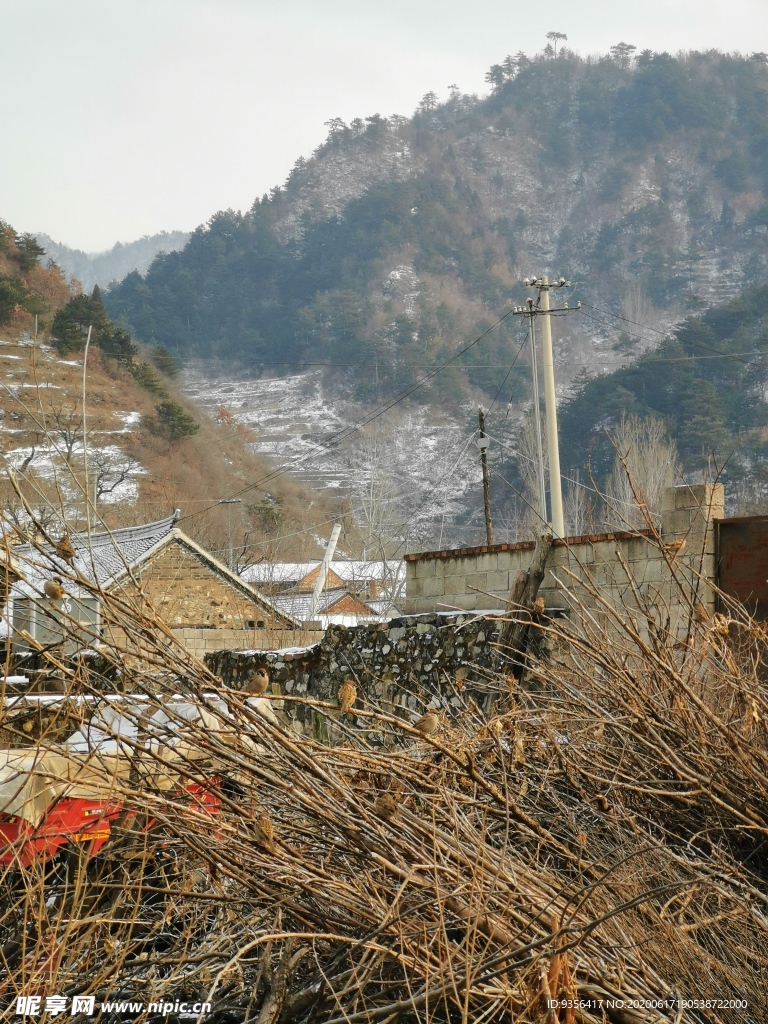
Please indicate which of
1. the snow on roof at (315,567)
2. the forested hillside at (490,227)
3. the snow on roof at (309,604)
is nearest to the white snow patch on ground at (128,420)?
the snow on roof at (315,567)

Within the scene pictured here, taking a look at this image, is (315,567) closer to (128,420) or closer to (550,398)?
(128,420)

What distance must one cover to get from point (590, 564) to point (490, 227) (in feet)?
398

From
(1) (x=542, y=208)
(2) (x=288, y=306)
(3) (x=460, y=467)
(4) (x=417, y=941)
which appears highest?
(1) (x=542, y=208)

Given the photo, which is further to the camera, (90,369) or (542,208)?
(542,208)

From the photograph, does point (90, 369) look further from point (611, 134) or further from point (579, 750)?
point (611, 134)

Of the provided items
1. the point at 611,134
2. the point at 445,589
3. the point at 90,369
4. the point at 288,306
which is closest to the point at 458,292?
the point at 288,306

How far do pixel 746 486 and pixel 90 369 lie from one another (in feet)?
104

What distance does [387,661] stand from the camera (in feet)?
37.2

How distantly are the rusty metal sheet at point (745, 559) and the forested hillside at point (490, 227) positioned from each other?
254 ft

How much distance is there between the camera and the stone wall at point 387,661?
10453 millimetres

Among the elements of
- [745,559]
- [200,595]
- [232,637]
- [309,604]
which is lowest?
[309,604]

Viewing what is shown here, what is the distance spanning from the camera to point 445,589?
1147cm

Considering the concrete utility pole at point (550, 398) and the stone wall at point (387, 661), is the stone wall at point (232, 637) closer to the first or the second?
the concrete utility pole at point (550, 398)

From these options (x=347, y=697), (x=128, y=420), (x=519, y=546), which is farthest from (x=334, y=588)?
(x=347, y=697)
